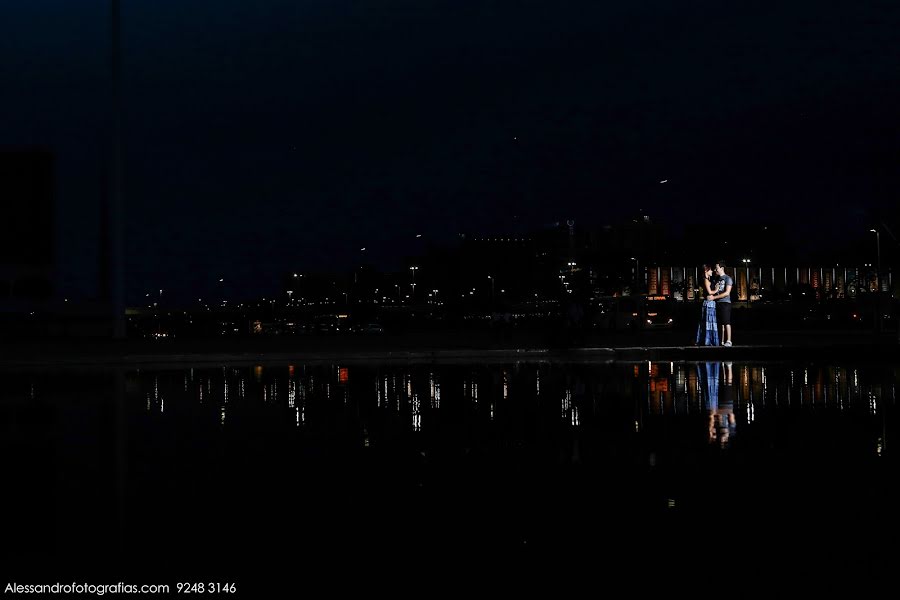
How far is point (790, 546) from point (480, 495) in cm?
Answer: 266

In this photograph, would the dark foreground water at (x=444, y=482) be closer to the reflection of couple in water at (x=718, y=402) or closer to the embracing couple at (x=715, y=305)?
the reflection of couple in water at (x=718, y=402)

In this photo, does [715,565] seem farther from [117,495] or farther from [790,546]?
[117,495]

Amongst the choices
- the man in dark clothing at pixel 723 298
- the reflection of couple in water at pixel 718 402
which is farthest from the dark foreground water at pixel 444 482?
the man in dark clothing at pixel 723 298

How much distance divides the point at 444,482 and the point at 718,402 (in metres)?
8.25

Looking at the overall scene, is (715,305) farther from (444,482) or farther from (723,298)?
(444,482)

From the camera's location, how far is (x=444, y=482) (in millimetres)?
9383

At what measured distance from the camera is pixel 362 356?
30.3 meters

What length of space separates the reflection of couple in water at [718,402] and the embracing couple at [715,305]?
3.57 meters

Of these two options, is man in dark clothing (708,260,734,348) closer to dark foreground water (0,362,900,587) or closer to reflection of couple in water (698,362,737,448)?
reflection of couple in water (698,362,737,448)

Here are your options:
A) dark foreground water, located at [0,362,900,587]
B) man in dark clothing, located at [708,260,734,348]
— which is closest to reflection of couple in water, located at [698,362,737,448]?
dark foreground water, located at [0,362,900,587]

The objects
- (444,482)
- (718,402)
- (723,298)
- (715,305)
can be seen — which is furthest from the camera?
(715,305)

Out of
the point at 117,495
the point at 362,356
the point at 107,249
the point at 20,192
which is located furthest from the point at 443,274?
the point at 117,495

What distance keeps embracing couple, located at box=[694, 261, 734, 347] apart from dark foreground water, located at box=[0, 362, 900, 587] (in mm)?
11254

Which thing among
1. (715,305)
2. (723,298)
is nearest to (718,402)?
(723,298)
